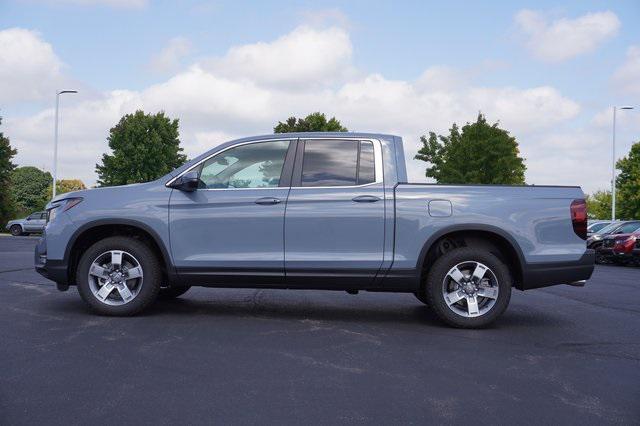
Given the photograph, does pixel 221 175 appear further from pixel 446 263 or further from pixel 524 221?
pixel 524 221

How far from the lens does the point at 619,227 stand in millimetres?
21031

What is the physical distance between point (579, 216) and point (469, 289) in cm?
125

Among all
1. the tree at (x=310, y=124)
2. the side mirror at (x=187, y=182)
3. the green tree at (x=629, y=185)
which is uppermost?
the tree at (x=310, y=124)

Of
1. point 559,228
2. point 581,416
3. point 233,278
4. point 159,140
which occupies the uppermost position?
point 159,140

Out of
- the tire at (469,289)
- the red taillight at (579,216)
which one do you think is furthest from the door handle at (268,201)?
→ the red taillight at (579,216)

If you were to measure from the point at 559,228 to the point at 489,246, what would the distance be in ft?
2.19

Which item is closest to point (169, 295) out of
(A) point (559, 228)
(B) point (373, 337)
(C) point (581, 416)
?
(B) point (373, 337)

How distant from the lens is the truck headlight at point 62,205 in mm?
6426

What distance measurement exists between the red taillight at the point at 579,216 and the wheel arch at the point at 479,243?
1.94ft

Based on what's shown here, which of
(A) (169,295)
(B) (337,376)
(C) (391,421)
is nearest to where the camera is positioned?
(C) (391,421)

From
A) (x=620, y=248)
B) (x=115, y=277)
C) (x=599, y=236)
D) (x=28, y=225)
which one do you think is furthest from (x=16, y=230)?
(x=115, y=277)

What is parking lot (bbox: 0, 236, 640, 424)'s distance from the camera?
139 inches

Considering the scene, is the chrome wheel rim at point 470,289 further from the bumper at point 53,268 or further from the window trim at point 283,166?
the bumper at point 53,268

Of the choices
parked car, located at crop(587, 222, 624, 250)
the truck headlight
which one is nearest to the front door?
the truck headlight
